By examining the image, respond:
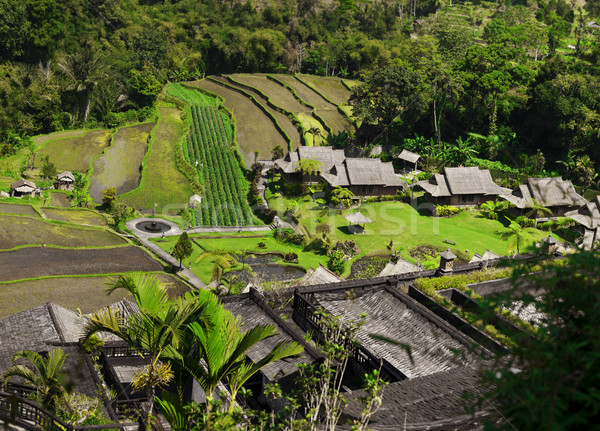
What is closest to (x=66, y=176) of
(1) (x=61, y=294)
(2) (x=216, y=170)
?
(2) (x=216, y=170)

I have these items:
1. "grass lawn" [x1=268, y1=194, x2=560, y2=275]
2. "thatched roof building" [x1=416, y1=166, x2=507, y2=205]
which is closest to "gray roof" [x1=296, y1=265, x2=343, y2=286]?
"grass lawn" [x1=268, y1=194, x2=560, y2=275]

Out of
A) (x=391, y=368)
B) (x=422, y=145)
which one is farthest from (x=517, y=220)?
(x=391, y=368)

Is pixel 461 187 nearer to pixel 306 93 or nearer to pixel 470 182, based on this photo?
pixel 470 182

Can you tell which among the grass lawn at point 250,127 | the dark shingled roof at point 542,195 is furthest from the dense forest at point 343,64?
the grass lawn at point 250,127

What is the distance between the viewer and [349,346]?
630 inches

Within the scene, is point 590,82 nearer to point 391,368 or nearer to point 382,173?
point 382,173

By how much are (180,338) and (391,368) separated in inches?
278

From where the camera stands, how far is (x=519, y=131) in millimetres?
58188

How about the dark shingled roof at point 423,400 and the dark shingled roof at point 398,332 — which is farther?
the dark shingled roof at point 398,332

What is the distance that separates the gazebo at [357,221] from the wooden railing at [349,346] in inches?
927

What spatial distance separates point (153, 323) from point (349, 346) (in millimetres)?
7436

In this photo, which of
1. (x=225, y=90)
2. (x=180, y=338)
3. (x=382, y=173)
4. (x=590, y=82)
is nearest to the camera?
(x=180, y=338)

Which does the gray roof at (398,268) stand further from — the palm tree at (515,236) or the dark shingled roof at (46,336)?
the dark shingled roof at (46,336)

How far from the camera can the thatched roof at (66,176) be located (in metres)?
48.8
